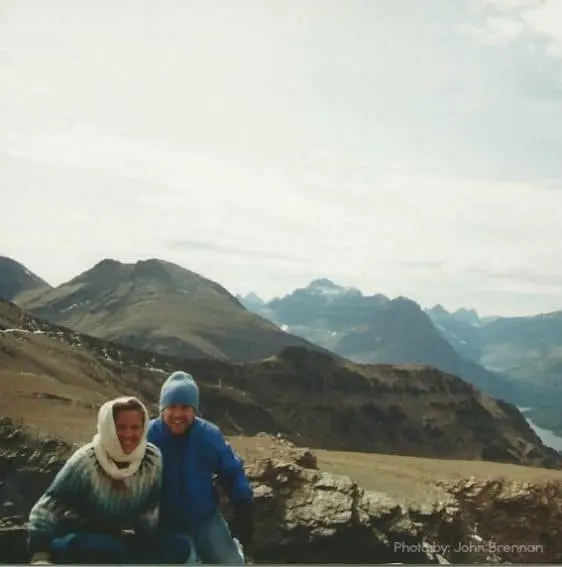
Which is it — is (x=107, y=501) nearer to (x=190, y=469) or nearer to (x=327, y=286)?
(x=190, y=469)

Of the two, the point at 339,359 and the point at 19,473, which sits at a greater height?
the point at 339,359

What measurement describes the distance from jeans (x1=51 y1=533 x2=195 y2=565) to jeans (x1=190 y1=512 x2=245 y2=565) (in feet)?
0.59

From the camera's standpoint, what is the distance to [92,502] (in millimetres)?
4508

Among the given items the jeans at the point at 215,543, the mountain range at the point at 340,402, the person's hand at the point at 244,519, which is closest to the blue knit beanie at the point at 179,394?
the person's hand at the point at 244,519

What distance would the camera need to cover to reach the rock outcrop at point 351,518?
8992mm

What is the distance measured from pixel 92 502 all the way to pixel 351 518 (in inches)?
233

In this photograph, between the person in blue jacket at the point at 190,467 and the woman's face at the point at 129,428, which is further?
the person in blue jacket at the point at 190,467

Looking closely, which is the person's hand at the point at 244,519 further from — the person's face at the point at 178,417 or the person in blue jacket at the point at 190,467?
the person's face at the point at 178,417

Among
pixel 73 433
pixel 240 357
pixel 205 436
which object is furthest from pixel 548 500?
pixel 240 357

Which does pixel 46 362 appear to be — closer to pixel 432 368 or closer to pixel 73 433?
pixel 73 433

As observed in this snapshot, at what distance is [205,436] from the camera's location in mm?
4953

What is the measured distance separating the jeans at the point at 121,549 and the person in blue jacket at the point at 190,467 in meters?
0.17

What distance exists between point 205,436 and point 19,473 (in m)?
5.90

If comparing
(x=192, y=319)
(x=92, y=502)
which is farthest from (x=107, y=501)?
(x=192, y=319)
